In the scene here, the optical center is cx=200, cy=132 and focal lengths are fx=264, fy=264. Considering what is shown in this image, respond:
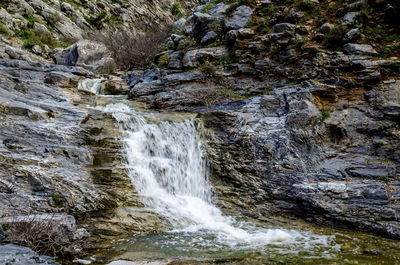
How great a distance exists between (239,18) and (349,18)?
5.78 meters

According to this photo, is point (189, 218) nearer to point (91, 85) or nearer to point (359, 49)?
point (359, 49)

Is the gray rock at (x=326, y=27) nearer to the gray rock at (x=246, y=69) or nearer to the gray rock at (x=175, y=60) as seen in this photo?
the gray rock at (x=246, y=69)

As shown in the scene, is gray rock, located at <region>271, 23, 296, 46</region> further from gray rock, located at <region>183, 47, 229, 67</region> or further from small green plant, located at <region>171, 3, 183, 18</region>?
small green plant, located at <region>171, 3, 183, 18</region>

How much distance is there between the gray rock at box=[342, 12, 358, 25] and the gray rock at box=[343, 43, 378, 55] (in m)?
1.63

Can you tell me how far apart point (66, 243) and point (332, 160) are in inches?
300

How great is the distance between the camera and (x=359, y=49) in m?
10.6

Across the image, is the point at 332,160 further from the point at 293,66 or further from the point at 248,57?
the point at 248,57

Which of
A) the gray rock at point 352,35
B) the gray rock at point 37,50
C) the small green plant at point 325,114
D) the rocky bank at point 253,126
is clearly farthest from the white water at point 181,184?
the gray rock at point 37,50

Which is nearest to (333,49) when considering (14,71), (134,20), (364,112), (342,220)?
(364,112)

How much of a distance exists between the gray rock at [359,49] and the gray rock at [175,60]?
8.03 m

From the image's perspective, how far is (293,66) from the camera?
39.6ft

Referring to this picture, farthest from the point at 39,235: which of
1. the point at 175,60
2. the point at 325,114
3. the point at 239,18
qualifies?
the point at 239,18

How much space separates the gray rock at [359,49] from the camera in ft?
34.4

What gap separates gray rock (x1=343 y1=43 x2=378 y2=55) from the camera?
1050 cm
